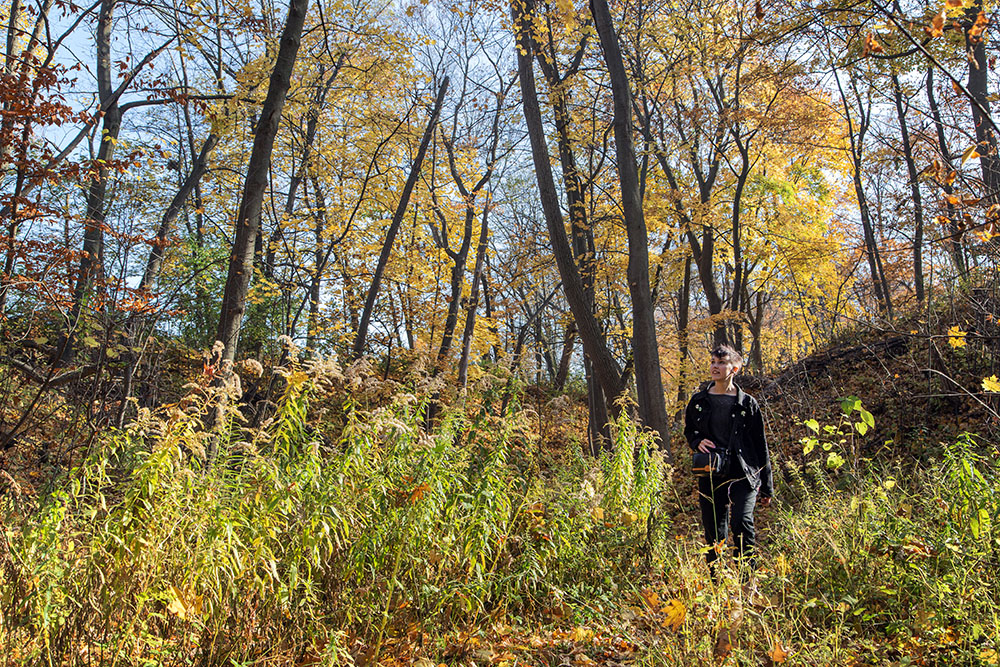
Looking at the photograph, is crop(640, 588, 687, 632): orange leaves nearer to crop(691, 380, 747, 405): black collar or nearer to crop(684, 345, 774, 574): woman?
crop(684, 345, 774, 574): woman

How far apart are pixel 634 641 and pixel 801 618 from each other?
0.92 meters

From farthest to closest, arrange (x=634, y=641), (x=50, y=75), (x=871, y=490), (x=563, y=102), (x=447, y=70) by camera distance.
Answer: (x=447, y=70) < (x=563, y=102) < (x=50, y=75) < (x=871, y=490) < (x=634, y=641)

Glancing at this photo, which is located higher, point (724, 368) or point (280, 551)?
point (724, 368)

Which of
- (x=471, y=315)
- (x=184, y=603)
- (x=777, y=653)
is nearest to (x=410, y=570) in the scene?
(x=184, y=603)

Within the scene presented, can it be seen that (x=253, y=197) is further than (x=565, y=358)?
No

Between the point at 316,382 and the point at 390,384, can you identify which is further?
the point at 390,384

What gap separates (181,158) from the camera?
42.6ft

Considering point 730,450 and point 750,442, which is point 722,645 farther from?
point 750,442

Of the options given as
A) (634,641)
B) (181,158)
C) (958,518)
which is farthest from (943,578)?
(181,158)

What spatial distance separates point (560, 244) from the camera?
308 inches

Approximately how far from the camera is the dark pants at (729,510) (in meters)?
4.45

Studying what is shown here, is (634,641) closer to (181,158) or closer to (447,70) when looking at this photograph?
(181,158)

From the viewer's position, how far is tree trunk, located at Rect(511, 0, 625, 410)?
7.80 metres

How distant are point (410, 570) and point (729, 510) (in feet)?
7.44
